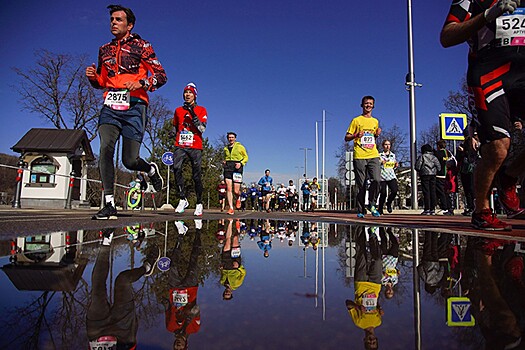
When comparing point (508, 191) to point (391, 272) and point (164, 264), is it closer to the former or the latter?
point (391, 272)

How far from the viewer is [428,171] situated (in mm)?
9914

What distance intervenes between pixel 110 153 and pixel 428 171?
8.36m

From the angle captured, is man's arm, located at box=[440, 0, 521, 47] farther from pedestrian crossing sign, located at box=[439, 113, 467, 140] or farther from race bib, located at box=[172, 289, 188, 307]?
pedestrian crossing sign, located at box=[439, 113, 467, 140]

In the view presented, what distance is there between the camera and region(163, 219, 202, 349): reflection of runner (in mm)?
716

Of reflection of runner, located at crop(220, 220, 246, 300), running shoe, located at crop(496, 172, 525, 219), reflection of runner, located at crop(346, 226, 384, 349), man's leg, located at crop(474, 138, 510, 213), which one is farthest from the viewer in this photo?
running shoe, located at crop(496, 172, 525, 219)

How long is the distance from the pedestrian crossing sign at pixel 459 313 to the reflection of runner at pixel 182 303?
528 millimetres

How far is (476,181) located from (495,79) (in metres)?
0.81

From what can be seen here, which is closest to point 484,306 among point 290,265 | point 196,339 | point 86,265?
point 196,339

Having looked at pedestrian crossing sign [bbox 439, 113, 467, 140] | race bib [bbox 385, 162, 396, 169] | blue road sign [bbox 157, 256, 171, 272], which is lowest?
blue road sign [bbox 157, 256, 171, 272]

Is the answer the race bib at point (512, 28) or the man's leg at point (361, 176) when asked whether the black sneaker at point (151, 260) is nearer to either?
the race bib at point (512, 28)

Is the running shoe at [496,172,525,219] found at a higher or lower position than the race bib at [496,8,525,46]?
lower

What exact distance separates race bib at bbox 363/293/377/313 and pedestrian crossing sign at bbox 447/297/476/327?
0.54 ft

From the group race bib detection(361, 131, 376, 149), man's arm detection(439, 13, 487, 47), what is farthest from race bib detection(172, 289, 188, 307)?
race bib detection(361, 131, 376, 149)

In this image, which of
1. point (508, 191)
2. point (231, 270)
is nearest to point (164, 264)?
point (231, 270)
